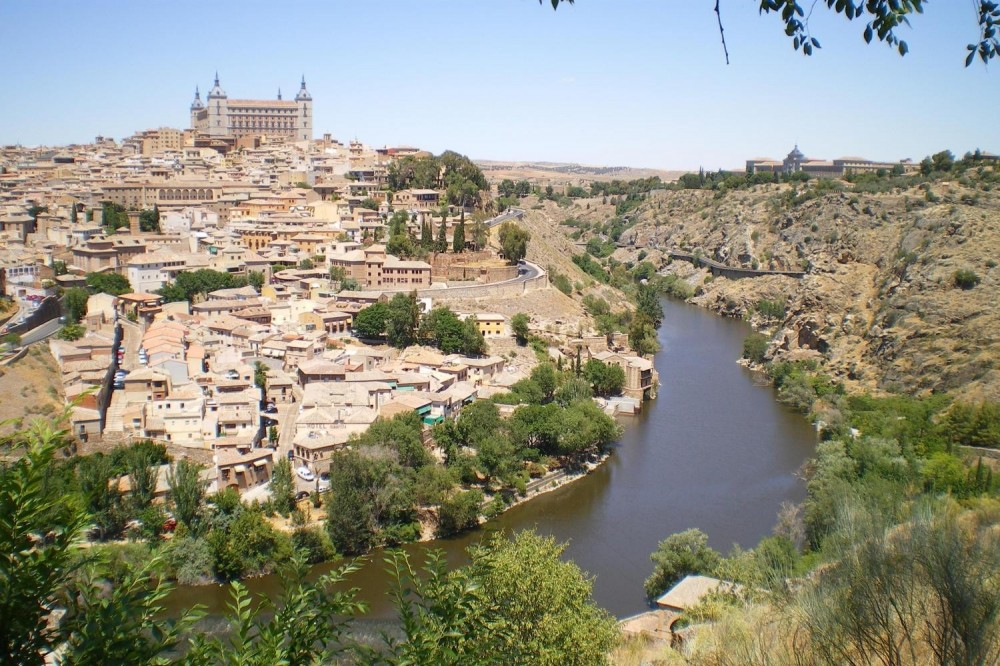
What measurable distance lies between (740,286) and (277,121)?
23.5 meters

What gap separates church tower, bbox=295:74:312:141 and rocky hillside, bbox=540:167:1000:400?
61.2ft

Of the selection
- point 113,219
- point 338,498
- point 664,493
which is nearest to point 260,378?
point 338,498

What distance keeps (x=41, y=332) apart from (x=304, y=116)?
29.4 m

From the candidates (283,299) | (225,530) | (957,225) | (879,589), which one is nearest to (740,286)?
(957,225)

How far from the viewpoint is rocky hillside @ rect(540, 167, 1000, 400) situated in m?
17.9

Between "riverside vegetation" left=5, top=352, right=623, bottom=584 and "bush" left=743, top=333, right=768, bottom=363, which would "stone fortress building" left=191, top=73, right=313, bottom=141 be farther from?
"riverside vegetation" left=5, top=352, right=623, bottom=584

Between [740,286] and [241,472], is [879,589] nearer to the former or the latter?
→ [241,472]

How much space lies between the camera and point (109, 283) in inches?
697

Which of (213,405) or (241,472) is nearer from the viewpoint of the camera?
(241,472)

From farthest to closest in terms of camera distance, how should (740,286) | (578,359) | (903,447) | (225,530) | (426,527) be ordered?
(740,286) → (578,359) → (903,447) → (426,527) → (225,530)

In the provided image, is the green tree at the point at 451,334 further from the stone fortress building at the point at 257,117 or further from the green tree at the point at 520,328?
the stone fortress building at the point at 257,117

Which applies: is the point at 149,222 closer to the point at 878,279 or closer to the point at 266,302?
the point at 266,302

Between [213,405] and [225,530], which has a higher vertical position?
[213,405]

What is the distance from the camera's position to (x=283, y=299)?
1880cm
